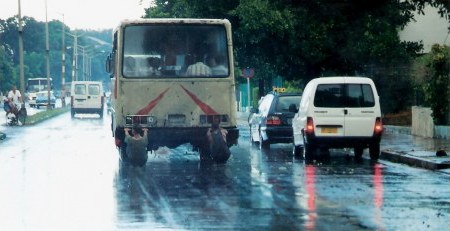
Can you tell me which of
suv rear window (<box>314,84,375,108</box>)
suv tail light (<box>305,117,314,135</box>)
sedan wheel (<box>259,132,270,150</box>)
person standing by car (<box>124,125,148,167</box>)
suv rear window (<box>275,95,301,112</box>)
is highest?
suv rear window (<box>314,84,375,108</box>)

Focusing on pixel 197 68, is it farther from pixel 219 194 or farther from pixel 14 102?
pixel 14 102

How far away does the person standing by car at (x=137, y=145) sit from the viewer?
2320cm

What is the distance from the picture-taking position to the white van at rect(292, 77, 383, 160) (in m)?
24.6

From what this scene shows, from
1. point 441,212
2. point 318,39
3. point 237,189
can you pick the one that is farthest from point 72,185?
point 318,39

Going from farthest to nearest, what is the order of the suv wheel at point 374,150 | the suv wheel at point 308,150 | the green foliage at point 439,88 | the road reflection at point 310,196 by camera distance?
the green foliage at point 439,88
the suv wheel at point 374,150
the suv wheel at point 308,150
the road reflection at point 310,196

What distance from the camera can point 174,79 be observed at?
23.9 meters

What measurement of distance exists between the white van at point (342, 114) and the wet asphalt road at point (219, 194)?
0.55 meters

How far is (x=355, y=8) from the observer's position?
57.5ft

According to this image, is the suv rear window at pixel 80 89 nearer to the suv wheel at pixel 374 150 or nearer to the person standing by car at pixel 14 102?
the person standing by car at pixel 14 102

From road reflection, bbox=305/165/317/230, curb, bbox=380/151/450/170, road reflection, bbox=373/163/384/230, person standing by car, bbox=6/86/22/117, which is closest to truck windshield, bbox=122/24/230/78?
road reflection, bbox=305/165/317/230

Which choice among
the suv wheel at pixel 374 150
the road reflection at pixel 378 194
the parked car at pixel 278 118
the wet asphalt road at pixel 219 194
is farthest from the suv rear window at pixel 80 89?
the road reflection at pixel 378 194

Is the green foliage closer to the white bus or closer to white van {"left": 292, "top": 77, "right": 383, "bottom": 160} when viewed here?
white van {"left": 292, "top": 77, "right": 383, "bottom": 160}

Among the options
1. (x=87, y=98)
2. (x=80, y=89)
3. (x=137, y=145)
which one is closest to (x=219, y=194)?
(x=137, y=145)

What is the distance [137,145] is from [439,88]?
39.8 ft
